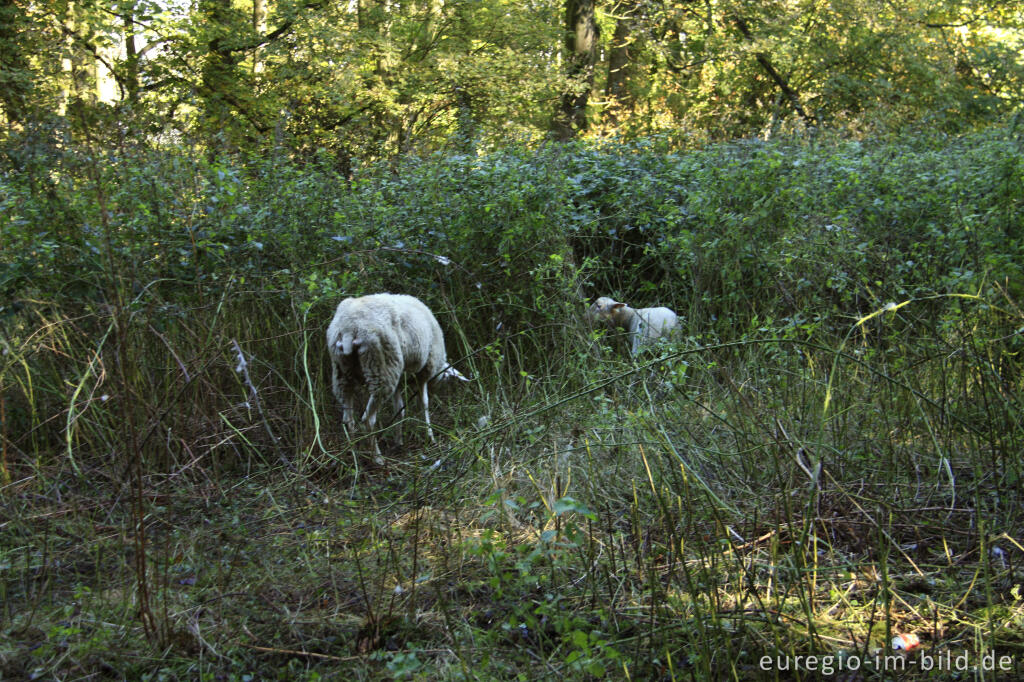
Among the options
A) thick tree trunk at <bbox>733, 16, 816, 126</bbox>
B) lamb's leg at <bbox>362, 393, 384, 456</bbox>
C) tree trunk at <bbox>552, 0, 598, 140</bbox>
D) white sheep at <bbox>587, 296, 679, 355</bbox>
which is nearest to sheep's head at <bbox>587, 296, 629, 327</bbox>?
white sheep at <bbox>587, 296, 679, 355</bbox>

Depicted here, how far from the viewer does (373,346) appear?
251 inches

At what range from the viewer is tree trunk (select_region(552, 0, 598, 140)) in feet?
62.0

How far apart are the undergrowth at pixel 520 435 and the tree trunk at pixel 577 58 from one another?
9.49 m

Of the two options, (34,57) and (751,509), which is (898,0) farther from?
(751,509)

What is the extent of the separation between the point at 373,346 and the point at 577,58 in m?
14.5

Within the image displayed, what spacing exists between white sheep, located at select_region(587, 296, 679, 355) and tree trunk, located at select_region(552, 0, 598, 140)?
1141 cm

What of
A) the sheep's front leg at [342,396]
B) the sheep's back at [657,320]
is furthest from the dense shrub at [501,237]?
the sheep's front leg at [342,396]

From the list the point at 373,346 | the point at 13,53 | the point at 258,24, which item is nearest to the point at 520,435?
Result: the point at 373,346

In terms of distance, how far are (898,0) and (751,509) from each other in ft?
66.5

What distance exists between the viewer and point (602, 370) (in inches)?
253

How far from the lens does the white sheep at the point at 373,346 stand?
6.35 m

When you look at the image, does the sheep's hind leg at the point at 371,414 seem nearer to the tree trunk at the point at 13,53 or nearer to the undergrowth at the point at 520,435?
the undergrowth at the point at 520,435

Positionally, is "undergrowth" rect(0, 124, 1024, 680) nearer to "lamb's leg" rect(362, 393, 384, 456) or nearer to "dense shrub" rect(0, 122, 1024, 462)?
"dense shrub" rect(0, 122, 1024, 462)

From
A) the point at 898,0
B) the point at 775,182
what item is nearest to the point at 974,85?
the point at 898,0
